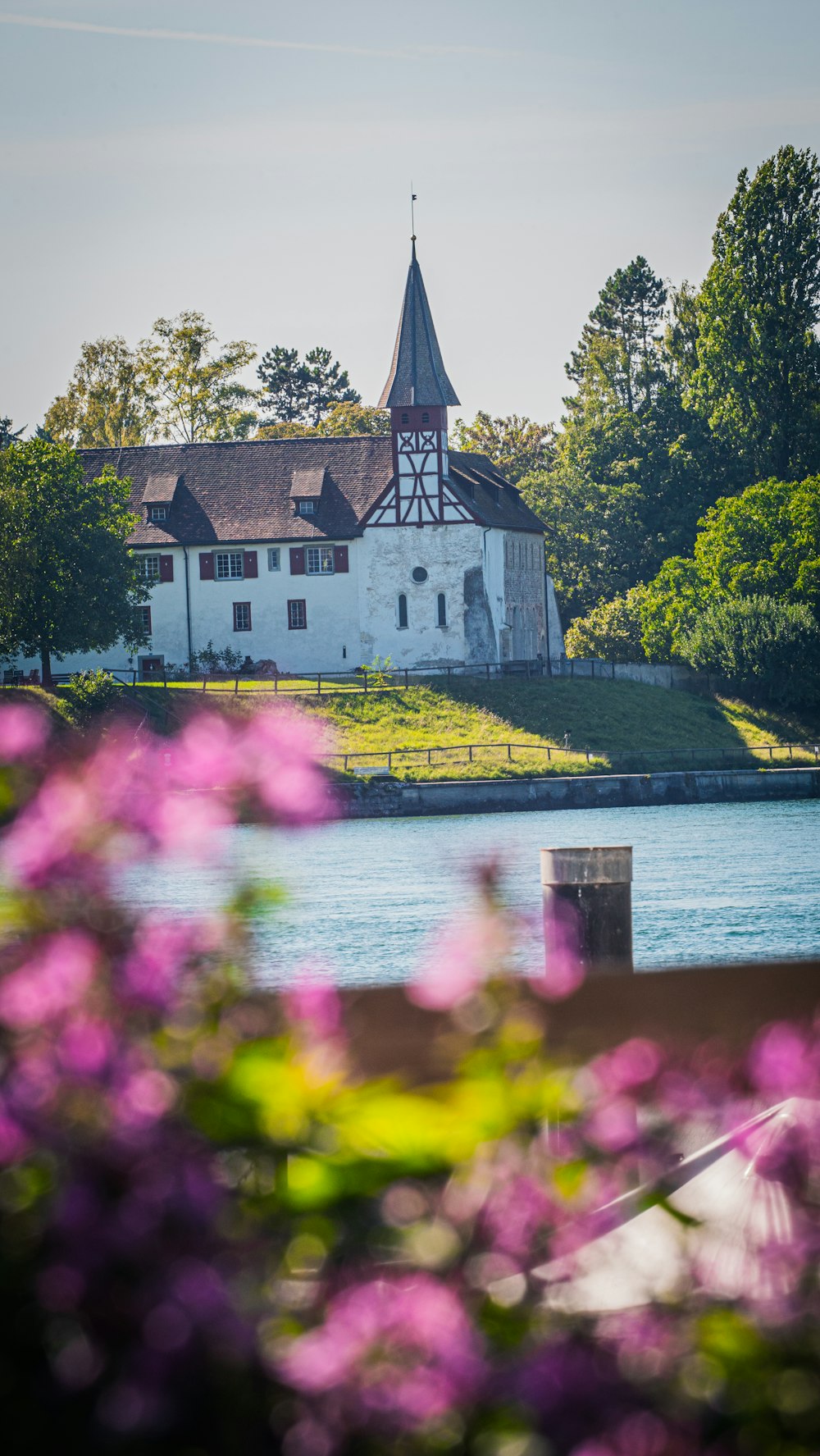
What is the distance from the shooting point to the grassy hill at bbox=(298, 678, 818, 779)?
186ft

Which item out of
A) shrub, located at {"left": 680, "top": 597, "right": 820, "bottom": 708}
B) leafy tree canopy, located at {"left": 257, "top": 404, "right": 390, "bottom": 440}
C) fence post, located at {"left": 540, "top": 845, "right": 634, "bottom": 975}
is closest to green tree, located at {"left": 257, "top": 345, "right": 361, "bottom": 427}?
leafy tree canopy, located at {"left": 257, "top": 404, "right": 390, "bottom": 440}

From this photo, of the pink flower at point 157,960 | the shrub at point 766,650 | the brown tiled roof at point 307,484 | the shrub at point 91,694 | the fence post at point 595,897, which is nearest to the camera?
the pink flower at point 157,960

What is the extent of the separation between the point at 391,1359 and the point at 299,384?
116 m

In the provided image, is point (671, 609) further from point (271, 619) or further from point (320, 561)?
point (271, 619)

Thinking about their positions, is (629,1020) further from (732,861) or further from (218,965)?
(732,861)

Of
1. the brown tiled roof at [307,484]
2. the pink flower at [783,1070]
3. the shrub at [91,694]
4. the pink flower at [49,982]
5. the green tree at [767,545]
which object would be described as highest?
the brown tiled roof at [307,484]

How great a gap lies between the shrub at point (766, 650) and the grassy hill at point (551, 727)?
101 cm

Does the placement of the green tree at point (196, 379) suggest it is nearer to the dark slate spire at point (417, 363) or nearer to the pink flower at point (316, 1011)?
the dark slate spire at point (417, 363)

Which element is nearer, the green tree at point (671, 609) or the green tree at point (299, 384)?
the green tree at point (671, 609)

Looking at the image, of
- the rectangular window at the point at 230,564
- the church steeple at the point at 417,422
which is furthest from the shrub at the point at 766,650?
the rectangular window at the point at 230,564

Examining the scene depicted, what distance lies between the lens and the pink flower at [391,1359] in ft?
6.06

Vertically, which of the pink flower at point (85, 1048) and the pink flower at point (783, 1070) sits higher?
the pink flower at point (85, 1048)

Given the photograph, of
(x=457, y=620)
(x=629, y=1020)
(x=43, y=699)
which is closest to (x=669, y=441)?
(x=457, y=620)

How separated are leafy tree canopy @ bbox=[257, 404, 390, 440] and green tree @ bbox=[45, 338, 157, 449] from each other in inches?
434
